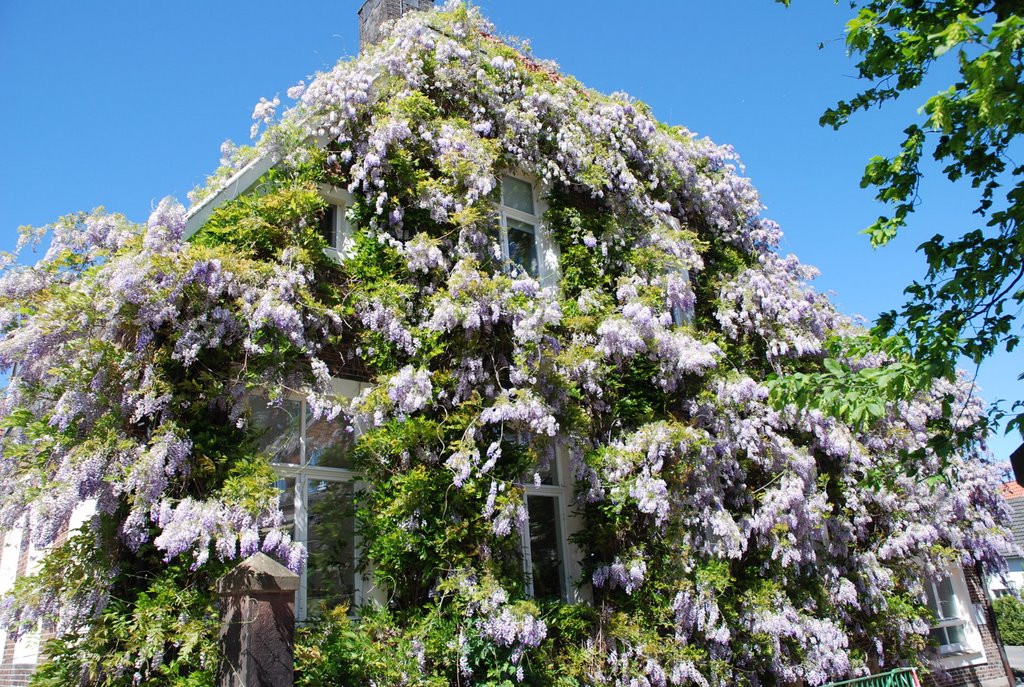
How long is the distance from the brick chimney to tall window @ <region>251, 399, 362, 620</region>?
6.46 m

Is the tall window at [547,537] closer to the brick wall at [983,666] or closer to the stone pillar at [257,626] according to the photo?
the stone pillar at [257,626]

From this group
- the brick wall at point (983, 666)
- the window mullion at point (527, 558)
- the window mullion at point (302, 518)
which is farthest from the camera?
the brick wall at point (983, 666)

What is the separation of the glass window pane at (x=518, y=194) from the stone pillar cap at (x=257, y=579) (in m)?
6.45

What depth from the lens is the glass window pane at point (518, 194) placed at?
10.3m

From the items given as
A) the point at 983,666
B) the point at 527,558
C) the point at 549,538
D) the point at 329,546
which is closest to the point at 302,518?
the point at 329,546

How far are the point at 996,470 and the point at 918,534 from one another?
14.1 feet

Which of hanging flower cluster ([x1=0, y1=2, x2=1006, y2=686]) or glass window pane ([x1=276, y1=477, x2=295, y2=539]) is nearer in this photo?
hanging flower cluster ([x1=0, y1=2, x2=1006, y2=686])

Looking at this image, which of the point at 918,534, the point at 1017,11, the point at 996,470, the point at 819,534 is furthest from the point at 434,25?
the point at 996,470

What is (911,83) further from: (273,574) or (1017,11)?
(273,574)

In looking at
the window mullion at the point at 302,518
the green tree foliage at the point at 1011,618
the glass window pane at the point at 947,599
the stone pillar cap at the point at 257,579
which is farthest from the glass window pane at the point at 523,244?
the green tree foliage at the point at 1011,618

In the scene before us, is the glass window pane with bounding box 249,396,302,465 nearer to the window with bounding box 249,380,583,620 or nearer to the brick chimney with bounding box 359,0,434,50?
the window with bounding box 249,380,583,620

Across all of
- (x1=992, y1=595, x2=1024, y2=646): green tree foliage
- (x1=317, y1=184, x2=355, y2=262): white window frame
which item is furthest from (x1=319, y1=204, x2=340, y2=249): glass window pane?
(x1=992, y1=595, x2=1024, y2=646): green tree foliage

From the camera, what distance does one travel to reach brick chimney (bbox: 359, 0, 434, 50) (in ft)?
37.4

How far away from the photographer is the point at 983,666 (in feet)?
45.6
